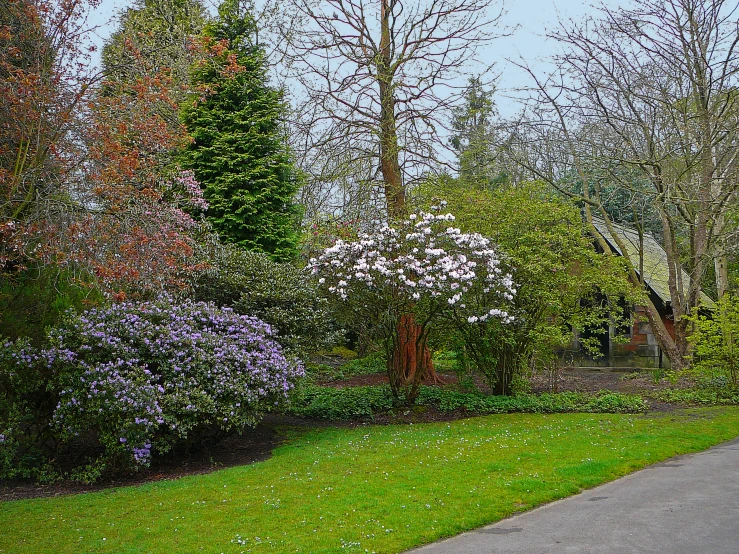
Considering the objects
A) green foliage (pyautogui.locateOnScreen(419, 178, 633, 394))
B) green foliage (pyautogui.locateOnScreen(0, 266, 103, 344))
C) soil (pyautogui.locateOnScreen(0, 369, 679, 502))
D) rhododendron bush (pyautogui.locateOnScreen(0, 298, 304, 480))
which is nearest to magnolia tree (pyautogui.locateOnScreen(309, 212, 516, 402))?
green foliage (pyautogui.locateOnScreen(419, 178, 633, 394))

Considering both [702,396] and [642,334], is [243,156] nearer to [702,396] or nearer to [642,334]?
[642,334]

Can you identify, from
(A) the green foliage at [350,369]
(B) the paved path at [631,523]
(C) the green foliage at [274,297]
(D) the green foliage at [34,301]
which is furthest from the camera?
(A) the green foliage at [350,369]

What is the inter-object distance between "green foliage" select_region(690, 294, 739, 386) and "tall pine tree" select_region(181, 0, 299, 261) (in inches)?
449

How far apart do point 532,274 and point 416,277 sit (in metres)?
2.38

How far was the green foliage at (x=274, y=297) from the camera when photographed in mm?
12867

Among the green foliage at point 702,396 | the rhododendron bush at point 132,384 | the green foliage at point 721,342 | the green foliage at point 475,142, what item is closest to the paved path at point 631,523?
the rhododendron bush at point 132,384

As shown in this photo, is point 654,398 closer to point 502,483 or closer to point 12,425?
point 502,483

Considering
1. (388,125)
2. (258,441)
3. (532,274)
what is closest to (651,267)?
(532,274)

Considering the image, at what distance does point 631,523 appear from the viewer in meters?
6.14

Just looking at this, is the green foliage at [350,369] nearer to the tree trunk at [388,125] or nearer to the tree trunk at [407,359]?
the tree trunk at [407,359]

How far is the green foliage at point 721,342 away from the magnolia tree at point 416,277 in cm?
450

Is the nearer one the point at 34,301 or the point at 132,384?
the point at 132,384

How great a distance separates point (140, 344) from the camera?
9.66m

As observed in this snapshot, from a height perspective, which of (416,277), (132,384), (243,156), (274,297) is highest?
(243,156)
